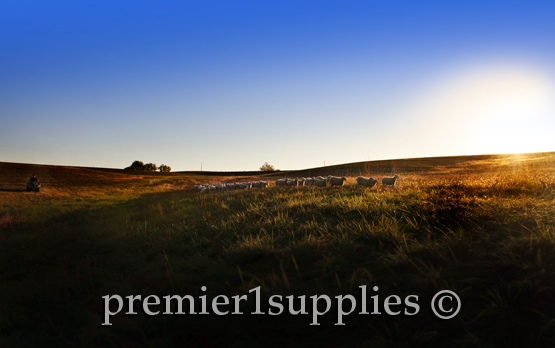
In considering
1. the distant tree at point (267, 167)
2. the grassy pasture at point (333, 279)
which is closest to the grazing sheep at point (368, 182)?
the grassy pasture at point (333, 279)

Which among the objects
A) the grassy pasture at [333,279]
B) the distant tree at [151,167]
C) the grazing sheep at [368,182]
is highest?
the distant tree at [151,167]

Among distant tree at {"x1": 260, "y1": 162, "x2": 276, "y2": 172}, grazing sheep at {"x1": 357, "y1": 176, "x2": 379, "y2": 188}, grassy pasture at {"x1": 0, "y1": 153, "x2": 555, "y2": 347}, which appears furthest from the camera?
distant tree at {"x1": 260, "y1": 162, "x2": 276, "y2": 172}

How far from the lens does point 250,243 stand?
16.3 feet

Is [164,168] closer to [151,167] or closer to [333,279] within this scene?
[151,167]

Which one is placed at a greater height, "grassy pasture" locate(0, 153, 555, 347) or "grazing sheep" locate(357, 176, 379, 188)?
"grazing sheep" locate(357, 176, 379, 188)

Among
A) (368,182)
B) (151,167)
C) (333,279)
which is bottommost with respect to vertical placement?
(333,279)

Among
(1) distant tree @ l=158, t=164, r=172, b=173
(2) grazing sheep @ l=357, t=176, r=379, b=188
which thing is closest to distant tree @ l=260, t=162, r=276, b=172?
(1) distant tree @ l=158, t=164, r=172, b=173

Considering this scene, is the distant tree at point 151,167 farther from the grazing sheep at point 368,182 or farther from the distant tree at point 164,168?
the grazing sheep at point 368,182

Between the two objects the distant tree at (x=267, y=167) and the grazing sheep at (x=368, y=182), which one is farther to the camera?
the distant tree at (x=267, y=167)

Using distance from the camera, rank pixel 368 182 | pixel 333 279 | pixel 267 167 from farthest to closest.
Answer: pixel 267 167 < pixel 368 182 < pixel 333 279

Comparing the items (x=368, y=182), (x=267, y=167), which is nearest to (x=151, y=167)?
(x=267, y=167)

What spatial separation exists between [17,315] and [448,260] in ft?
19.3

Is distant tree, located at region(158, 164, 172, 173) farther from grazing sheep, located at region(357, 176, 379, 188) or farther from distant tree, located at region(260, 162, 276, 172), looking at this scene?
grazing sheep, located at region(357, 176, 379, 188)

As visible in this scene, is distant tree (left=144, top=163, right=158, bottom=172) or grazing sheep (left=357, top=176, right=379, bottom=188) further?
distant tree (left=144, top=163, right=158, bottom=172)
